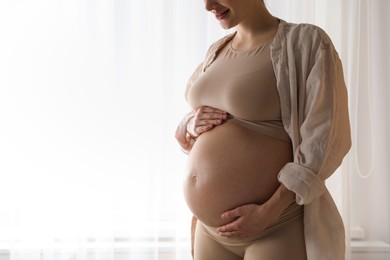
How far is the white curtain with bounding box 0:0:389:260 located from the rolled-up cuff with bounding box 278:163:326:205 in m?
1.13

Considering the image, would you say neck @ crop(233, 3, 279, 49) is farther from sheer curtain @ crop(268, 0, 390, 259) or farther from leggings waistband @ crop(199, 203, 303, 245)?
sheer curtain @ crop(268, 0, 390, 259)

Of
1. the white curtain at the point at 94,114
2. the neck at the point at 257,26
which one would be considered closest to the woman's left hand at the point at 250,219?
the neck at the point at 257,26

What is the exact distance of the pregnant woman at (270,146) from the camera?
1.07m

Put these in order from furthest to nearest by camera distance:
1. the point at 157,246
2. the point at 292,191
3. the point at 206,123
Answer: the point at 157,246, the point at 206,123, the point at 292,191

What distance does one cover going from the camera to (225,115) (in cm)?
120

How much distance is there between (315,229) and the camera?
3.61ft

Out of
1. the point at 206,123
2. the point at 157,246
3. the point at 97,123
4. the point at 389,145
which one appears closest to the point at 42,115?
the point at 97,123

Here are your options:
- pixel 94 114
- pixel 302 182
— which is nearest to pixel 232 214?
pixel 302 182

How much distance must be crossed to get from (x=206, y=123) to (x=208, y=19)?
1.02m

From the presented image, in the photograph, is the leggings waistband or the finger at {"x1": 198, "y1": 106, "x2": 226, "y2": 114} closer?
the leggings waistband

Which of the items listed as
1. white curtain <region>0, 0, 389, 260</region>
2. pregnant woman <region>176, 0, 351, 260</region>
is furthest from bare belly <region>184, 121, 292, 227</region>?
white curtain <region>0, 0, 389, 260</region>

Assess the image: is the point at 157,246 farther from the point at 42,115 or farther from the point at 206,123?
the point at 206,123

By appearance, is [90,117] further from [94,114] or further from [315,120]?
[315,120]

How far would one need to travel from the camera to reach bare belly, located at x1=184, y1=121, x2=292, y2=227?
44.1 inches
